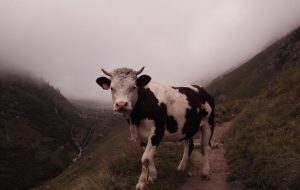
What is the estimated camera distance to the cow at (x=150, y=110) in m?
12.8

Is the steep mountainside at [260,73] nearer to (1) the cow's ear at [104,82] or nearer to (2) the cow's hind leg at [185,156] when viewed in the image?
(2) the cow's hind leg at [185,156]

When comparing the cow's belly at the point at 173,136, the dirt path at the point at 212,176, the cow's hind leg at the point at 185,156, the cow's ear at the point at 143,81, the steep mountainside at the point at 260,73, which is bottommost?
the steep mountainside at the point at 260,73

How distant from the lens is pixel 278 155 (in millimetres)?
13695

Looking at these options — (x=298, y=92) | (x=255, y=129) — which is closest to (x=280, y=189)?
(x=255, y=129)

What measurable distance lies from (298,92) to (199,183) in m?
7.64

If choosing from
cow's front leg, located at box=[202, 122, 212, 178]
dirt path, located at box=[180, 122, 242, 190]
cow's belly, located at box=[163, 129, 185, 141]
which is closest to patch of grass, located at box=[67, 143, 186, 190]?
dirt path, located at box=[180, 122, 242, 190]

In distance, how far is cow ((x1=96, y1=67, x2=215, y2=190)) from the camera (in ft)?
42.1

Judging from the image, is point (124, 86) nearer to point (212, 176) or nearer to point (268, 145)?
point (212, 176)

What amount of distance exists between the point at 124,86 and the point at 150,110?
122 cm

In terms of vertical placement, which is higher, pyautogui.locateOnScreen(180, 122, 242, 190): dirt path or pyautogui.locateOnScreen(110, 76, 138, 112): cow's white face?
pyautogui.locateOnScreen(110, 76, 138, 112): cow's white face

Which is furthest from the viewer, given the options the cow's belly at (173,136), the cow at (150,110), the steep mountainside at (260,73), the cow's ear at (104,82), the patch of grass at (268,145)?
the steep mountainside at (260,73)

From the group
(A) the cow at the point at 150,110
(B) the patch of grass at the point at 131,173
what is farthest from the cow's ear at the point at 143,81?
(B) the patch of grass at the point at 131,173

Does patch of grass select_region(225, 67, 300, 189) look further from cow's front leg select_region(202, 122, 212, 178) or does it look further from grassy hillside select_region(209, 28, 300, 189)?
cow's front leg select_region(202, 122, 212, 178)

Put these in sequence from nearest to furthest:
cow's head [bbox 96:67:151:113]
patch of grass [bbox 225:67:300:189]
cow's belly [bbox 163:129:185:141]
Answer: cow's head [bbox 96:67:151:113], patch of grass [bbox 225:67:300:189], cow's belly [bbox 163:129:185:141]
